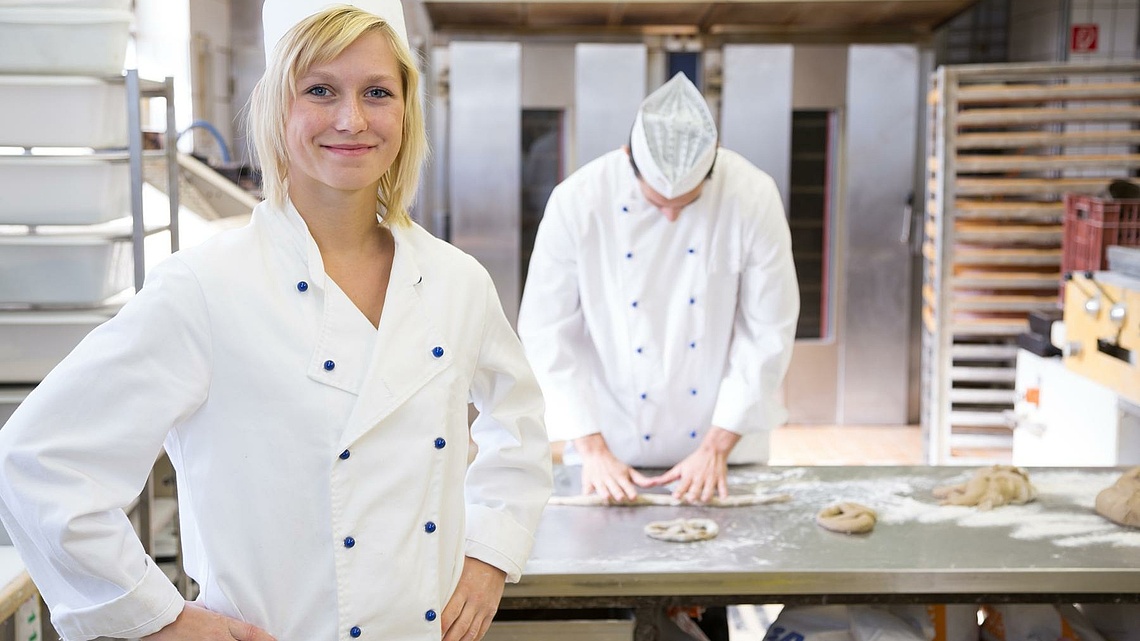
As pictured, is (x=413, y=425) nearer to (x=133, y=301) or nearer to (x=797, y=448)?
(x=133, y=301)

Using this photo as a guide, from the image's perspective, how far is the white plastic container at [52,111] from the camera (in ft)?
7.19

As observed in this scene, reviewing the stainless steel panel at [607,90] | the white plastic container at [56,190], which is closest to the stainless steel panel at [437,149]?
the stainless steel panel at [607,90]

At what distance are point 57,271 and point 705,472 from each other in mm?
1398

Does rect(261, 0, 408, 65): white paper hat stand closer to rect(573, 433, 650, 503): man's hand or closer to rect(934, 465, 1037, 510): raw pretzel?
rect(573, 433, 650, 503): man's hand

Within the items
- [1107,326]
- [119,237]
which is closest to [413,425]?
[119,237]

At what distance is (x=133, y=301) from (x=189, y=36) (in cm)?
387

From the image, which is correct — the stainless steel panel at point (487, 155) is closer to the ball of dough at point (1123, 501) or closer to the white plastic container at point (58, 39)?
the white plastic container at point (58, 39)

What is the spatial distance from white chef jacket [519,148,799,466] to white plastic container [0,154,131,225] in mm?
944

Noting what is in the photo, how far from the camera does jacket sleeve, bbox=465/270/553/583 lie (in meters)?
1.49

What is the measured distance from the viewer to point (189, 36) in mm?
4719

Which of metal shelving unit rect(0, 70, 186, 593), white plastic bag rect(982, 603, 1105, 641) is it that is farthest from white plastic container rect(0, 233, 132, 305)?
white plastic bag rect(982, 603, 1105, 641)

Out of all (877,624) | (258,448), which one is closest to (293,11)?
(258,448)

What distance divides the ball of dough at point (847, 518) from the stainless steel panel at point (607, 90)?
3.53 metres

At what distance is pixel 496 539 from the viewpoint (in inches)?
58.6
